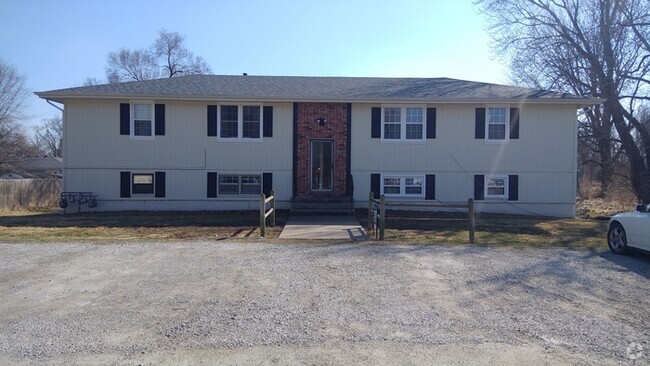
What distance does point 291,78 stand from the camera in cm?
2103

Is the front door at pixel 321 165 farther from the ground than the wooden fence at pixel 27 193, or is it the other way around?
the front door at pixel 321 165

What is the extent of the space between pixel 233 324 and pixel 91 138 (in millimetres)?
15108

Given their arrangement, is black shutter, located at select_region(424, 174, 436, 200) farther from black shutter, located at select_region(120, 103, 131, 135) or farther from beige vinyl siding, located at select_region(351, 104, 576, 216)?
black shutter, located at select_region(120, 103, 131, 135)

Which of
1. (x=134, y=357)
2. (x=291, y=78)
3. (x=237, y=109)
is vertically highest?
(x=291, y=78)

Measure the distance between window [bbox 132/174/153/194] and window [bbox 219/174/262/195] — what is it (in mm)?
2705

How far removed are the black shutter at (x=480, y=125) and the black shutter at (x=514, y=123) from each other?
109 centimetres

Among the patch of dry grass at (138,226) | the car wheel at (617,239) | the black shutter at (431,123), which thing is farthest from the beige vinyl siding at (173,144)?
the car wheel at (617,239)

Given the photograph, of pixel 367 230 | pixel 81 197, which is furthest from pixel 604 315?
pixel 81 197

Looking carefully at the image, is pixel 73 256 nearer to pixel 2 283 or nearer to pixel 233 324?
pixel 2 283

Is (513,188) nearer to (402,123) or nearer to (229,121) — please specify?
(402,123)

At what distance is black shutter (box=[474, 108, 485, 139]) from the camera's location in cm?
1780

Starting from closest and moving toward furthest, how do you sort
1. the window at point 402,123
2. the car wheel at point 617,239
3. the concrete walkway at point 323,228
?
the car wheel at point 617,239 → the concrete walkway at point 323,228 → the window at point 402,123

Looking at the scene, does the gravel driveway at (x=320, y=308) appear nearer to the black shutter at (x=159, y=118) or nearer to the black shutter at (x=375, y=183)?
the black shutter at (x=375, y=183)

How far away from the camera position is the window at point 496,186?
1806cm
